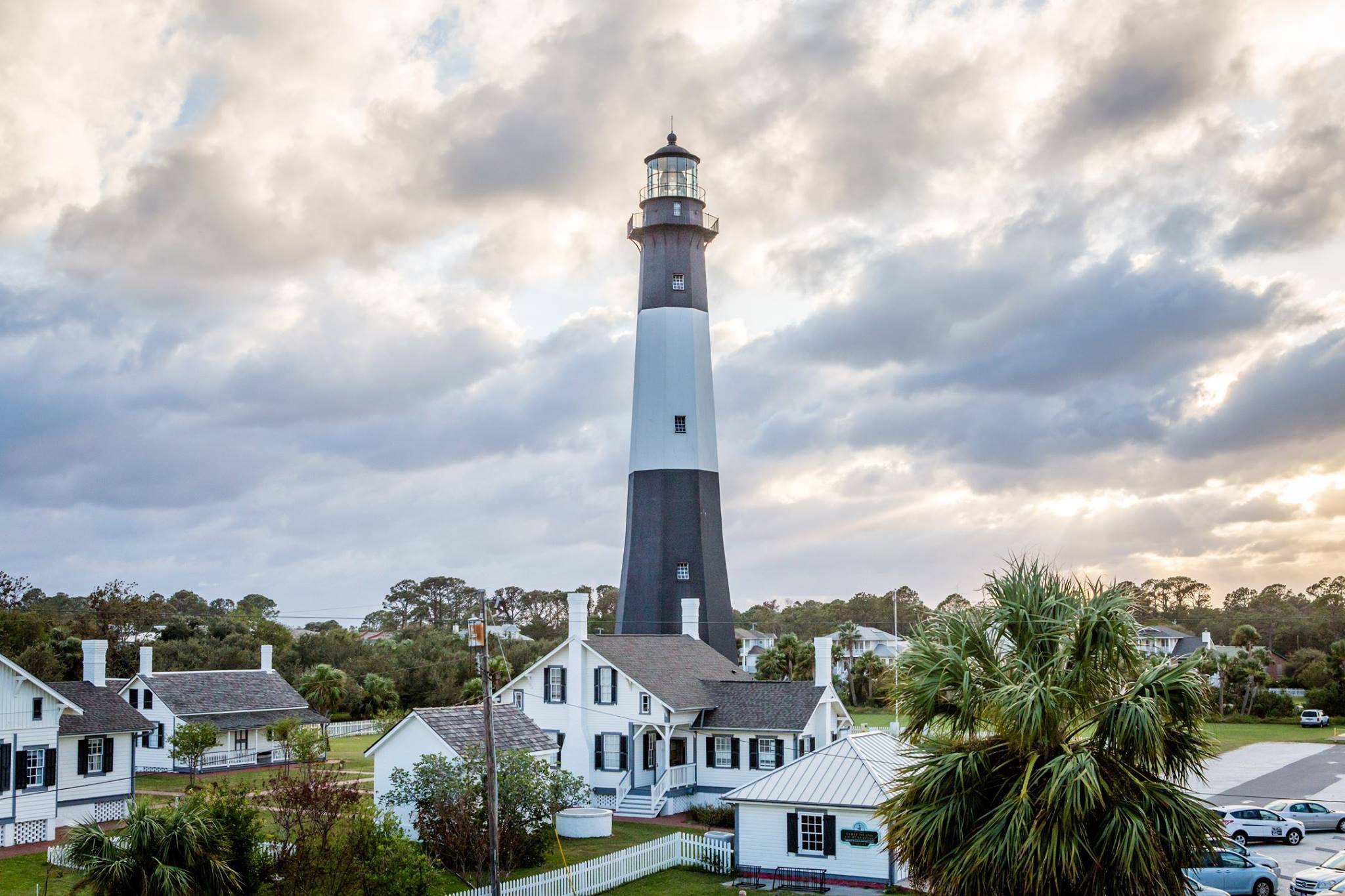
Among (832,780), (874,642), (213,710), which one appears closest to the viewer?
(832,780)

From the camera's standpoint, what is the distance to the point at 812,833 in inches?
1168

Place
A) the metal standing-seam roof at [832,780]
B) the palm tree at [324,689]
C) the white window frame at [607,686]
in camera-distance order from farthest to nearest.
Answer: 1. the palm tree at [324,689]
2. the white window frame at [607,686]
3. the metal standing-seam roof at [832,780]

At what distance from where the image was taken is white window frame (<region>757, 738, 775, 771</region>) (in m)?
39.2

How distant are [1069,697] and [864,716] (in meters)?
60.9

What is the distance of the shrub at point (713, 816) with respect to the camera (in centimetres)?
3719

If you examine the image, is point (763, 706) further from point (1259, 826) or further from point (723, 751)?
point (1259, 826)

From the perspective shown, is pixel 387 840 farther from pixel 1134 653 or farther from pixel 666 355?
pixel 666 355

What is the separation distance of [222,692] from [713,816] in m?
24.5

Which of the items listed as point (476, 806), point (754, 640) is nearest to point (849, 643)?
point (754, 640)

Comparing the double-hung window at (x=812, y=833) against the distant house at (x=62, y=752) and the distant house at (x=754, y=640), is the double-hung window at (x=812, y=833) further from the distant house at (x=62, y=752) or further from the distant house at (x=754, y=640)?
the distant house at (x=754, y=640)

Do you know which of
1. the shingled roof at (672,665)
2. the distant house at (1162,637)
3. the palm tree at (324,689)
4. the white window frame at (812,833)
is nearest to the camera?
the white window frame at (812,833)

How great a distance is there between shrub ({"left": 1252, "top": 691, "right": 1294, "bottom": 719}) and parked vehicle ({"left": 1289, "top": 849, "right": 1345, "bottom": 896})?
187ft

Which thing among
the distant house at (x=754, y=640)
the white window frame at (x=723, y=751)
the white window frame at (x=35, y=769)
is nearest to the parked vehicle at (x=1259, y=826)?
the white window frame at (x=723, y=751)

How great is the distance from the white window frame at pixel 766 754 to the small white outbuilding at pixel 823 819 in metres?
7.90
